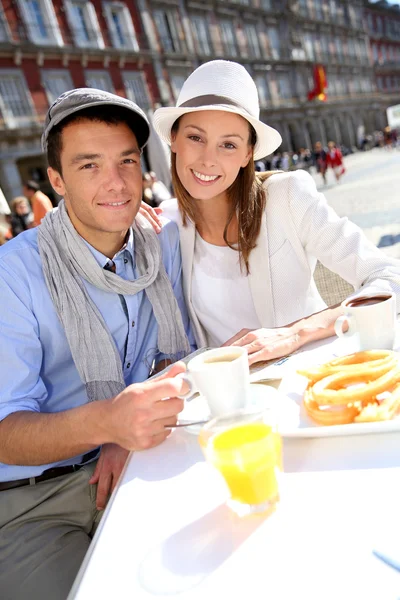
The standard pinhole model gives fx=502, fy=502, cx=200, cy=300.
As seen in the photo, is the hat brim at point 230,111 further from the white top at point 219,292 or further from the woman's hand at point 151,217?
the white top at point 219,292

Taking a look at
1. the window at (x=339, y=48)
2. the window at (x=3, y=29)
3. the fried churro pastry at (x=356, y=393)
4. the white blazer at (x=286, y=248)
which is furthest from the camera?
the window at (x=339, y=48)

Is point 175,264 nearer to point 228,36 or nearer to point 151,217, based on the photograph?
point 151,217

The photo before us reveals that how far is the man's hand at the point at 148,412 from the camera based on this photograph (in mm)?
961

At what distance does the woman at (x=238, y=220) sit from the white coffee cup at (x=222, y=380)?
0.85 m

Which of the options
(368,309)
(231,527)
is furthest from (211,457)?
(368,309)

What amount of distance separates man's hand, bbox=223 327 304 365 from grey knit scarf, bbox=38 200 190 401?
387 mm

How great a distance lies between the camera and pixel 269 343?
52.4 inches

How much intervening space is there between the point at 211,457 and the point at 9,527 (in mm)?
853

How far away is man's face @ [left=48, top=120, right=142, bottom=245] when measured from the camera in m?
1.60

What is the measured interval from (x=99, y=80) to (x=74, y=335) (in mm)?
19943

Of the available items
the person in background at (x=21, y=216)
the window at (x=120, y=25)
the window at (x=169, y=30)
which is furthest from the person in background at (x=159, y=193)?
the window at (x=169, y=30)

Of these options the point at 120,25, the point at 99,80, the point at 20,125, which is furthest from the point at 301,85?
the point at 20,125

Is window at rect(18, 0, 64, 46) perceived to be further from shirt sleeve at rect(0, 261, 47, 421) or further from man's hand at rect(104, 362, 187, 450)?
man's hand at rect(104, 362, 187, 450)

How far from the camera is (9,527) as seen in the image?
134cm
